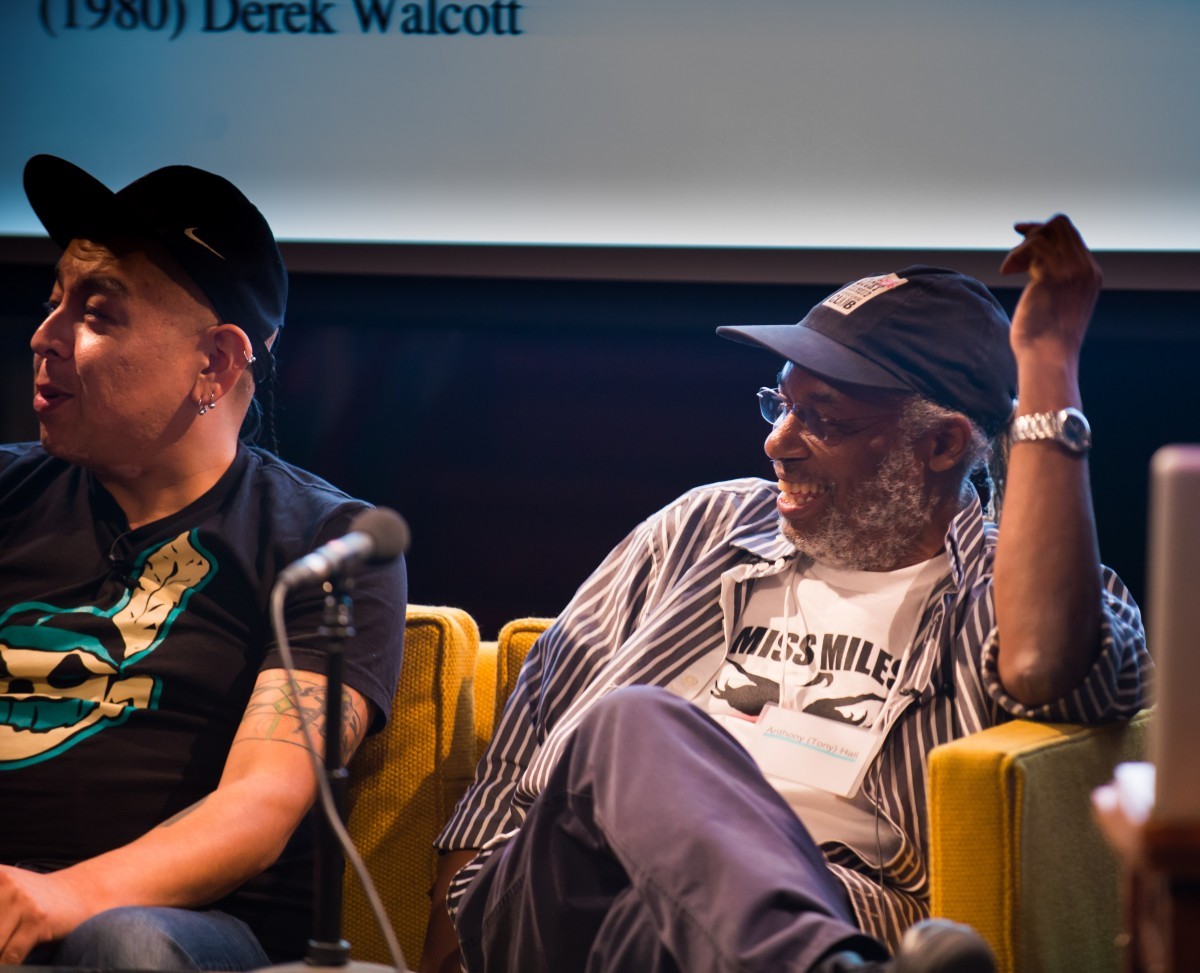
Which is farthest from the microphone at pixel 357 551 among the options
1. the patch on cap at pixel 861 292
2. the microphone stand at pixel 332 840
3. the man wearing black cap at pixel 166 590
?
the patch on cap at pixel 861 292

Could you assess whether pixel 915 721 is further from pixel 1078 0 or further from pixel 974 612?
pixel 1078 0

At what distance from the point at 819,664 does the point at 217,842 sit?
0.88 m

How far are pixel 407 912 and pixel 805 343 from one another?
1089 millimetres

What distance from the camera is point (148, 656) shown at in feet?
6.47

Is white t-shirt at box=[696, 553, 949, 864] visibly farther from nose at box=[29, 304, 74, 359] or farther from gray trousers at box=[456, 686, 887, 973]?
nose at box=[29, 304, 74, 359]

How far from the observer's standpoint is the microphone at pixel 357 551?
1.23m

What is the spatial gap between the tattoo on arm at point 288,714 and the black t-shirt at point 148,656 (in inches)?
1.4

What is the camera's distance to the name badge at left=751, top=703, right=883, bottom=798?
6.31 ft

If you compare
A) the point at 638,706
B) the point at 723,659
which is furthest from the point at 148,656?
the point at 723,659

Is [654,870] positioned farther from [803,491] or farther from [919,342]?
[919,342]

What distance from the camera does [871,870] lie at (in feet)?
6.19

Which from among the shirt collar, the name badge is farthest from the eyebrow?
the name badge

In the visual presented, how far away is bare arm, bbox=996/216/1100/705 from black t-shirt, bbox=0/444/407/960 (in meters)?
0.89

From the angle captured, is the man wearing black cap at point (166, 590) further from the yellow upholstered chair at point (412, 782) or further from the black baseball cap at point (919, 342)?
the black baseball cap at point (919, 342)
